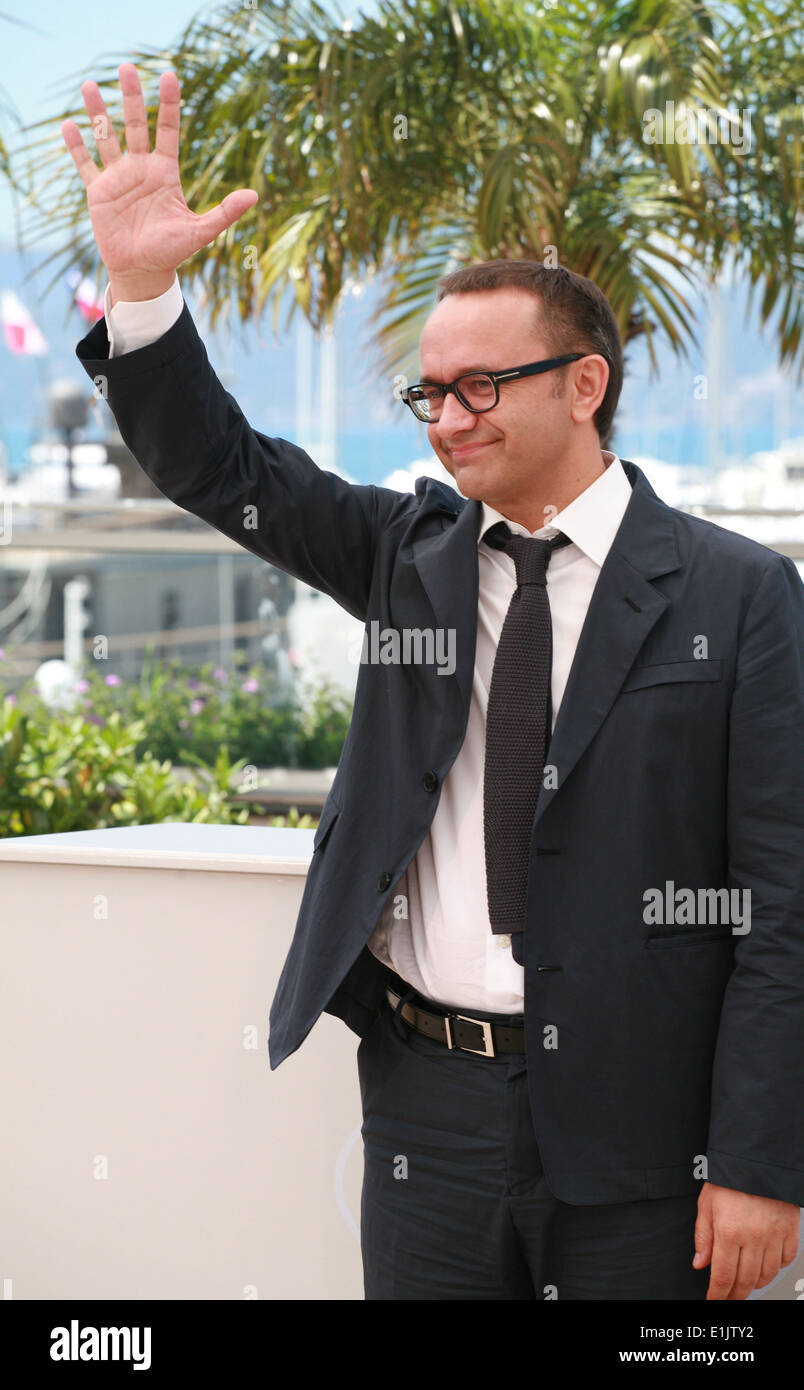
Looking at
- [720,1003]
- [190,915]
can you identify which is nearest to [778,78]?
[190,915]

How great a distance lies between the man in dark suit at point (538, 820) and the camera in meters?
1.49

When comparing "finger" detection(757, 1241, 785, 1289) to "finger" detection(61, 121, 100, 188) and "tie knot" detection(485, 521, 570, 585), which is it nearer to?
"tie knot" detection(485, 521, 570, 585)

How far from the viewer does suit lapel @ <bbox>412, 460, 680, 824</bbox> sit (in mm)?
1512

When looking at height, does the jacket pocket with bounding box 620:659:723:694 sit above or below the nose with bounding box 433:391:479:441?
below

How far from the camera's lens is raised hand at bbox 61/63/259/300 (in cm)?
151

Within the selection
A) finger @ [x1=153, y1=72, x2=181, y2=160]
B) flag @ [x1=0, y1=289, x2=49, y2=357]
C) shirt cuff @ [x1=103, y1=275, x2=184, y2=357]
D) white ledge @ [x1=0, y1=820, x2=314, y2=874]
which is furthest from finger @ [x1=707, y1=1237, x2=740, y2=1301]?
flag @ [x1=0, y1=289, x2=49, y2=357]

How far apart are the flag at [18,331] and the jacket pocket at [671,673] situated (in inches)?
587

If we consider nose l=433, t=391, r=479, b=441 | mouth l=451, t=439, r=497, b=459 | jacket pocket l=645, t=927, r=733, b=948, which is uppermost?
nose l=433, t=391, r=479, b=441
